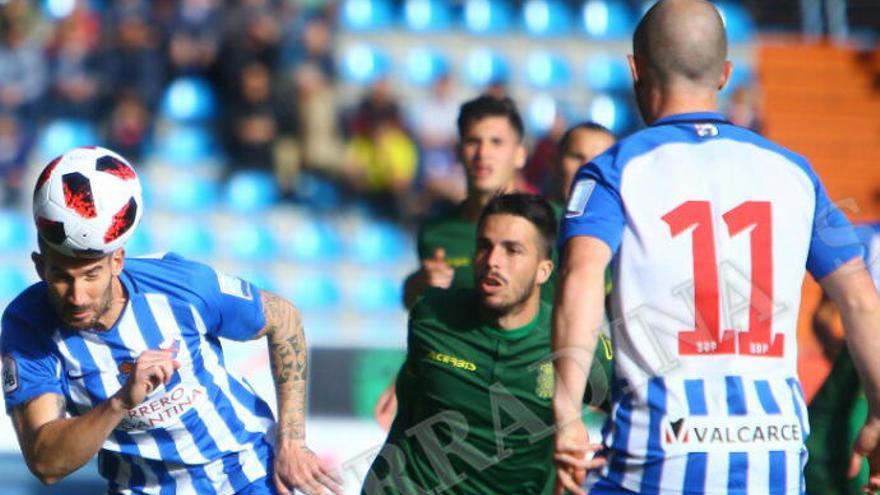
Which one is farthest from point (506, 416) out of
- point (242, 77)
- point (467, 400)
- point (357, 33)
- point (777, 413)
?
point (357, 33)

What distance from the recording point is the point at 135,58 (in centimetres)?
1308

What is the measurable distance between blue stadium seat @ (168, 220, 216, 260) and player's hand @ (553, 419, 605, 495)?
9.57 metres

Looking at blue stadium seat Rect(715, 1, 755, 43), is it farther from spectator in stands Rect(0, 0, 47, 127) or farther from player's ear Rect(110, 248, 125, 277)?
player's ear Rect(110, 248, 125, 277)

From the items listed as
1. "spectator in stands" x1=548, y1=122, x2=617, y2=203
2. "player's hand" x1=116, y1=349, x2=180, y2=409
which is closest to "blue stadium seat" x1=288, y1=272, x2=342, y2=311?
"spectator in stands" x1=548, y1=122, x2=617, y2=203

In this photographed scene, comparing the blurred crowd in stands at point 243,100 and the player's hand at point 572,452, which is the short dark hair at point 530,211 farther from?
the blurred crowd in stands at point 243,100

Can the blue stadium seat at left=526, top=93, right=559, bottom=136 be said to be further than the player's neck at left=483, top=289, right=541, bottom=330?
Yes

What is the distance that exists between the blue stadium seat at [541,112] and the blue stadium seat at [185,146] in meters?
3.13

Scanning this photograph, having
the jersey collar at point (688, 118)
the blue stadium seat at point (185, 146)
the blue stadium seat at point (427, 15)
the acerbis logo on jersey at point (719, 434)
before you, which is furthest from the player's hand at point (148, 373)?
the blue stadium seat at point (427, 15)

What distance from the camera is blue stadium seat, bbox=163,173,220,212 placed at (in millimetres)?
13312

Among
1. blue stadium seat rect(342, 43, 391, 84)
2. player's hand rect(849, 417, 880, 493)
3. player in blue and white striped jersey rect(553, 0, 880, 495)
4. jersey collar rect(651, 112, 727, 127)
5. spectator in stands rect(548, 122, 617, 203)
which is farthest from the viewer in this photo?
blue stadium seat rect(342, 43, 391, 84)

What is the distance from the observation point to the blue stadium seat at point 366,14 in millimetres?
14411

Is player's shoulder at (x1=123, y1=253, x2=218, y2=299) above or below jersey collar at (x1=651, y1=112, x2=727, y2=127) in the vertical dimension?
below

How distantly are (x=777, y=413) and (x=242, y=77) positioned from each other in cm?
977

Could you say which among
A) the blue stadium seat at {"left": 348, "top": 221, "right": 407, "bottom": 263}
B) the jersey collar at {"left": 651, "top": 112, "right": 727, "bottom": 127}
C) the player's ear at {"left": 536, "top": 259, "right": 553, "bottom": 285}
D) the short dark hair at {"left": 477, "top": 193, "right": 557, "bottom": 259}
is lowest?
the blue stadium seat at {"left": 348, "top": 221, "right": 407, "bottom": 263}
